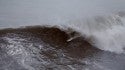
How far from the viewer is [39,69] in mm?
4207

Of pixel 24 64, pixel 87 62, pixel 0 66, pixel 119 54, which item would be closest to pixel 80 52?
pixel 87 62

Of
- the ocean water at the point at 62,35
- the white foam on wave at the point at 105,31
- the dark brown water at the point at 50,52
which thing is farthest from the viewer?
the white foam on wave at the point at 105,31

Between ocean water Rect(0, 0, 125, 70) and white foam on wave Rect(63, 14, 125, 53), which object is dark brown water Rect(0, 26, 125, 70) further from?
white foam on wave Rect(63, 14, 125, 53)

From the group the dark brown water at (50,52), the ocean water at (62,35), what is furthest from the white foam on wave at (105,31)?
the dark brown water at (50,52)

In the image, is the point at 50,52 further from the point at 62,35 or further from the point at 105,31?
the point at 105,31

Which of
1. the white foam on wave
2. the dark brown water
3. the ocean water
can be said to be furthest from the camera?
the white foam on wave

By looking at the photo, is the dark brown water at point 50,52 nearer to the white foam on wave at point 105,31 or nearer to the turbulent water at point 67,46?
the turbulent water at point 67,46

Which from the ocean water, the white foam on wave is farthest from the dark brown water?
the white foam on wave

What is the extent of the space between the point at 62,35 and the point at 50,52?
30.1 inches

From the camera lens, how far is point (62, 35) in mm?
5340

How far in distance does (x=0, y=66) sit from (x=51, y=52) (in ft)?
3.56

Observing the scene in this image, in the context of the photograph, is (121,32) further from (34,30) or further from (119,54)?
(34,30)

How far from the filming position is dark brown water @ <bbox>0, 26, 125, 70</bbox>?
435 cm

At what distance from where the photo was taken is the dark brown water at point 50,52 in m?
4.35
